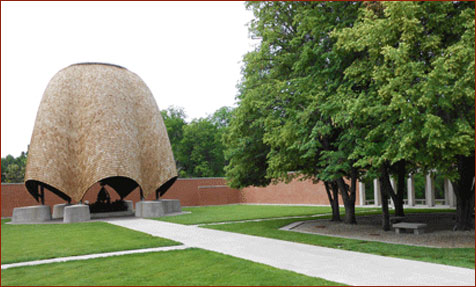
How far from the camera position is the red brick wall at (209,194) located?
31719 mm

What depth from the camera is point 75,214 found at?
77.4 ft

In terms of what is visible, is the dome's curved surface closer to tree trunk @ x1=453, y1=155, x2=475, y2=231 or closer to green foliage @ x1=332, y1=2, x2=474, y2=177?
green foliage @ x1=332, y1=2, x2=474, y2=177

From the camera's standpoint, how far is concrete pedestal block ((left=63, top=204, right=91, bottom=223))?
920 inches

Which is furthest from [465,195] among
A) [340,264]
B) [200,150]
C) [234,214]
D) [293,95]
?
[200,150]

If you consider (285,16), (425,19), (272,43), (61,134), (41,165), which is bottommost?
(41,165)

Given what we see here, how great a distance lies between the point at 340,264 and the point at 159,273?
148 inches

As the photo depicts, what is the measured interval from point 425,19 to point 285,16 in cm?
614

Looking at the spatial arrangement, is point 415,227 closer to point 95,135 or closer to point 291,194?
point 95,135

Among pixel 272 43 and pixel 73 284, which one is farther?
pixel 272 43

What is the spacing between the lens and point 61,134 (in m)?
25.1

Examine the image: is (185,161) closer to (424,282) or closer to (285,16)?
(285,16)

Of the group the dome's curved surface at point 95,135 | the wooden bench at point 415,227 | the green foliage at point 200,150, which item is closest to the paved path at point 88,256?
the wooden bench at point 415,227

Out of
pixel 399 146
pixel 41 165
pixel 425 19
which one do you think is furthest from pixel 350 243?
pixel 41 165

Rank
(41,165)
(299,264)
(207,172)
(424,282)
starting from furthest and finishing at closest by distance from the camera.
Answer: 1. (207,172)
2. (41,165)
3. (299,264)
4. (424,282)
